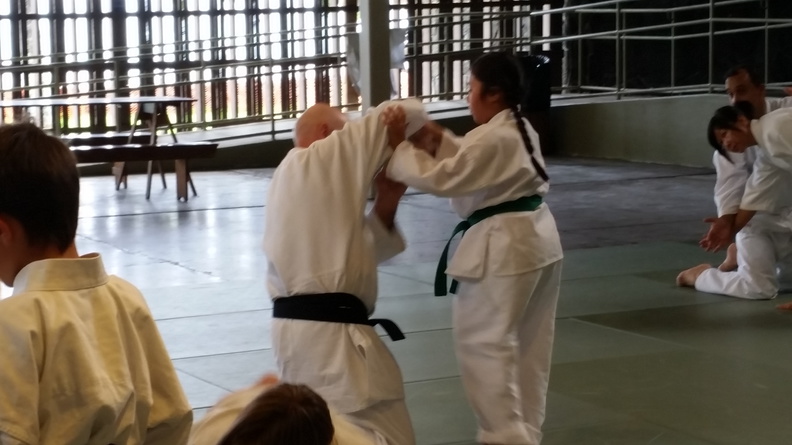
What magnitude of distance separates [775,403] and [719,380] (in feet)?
1.19

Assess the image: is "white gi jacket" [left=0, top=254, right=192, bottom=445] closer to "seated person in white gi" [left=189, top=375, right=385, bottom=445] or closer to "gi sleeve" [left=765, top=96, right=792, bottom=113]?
"seated person in white gi" [left=189, top=375, right=385, bottom=445]

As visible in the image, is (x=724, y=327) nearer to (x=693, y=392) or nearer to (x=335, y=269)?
(x=693, y=392)

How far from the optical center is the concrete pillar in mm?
9961

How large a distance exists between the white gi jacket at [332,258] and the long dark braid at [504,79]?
678mm

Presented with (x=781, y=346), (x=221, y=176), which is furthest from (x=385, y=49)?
(x=781, y=346)

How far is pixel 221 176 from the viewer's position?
13.1 metres

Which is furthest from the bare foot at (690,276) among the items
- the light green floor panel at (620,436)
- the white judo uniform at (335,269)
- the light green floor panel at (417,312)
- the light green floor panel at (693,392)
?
the white judo uniform at (335,269)

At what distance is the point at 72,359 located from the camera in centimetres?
178

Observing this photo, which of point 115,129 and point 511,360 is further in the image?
point 115,129

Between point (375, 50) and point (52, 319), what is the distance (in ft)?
27.5

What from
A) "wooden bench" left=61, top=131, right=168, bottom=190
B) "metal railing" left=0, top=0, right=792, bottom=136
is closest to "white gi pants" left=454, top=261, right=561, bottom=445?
"wooden bench" left=61, top=131, right=168, bottom=190

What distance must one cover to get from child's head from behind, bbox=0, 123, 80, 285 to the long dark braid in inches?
82.5

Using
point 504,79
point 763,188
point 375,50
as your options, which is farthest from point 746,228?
point 375,50

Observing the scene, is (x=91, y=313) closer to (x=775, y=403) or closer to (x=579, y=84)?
(x=775, y=403)
